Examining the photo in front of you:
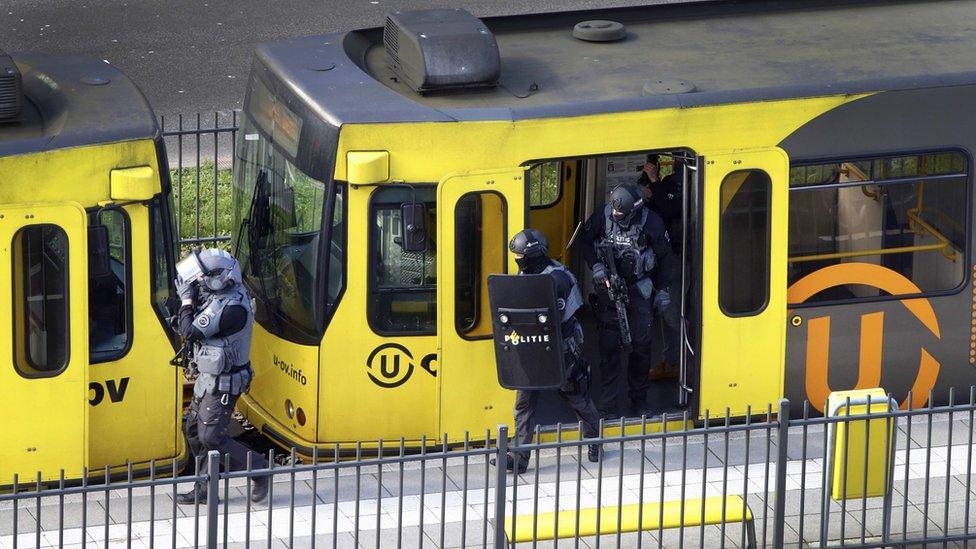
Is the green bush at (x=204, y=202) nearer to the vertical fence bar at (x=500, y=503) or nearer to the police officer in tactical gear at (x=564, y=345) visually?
the police officer in tactical gear at (x=564, y=345)

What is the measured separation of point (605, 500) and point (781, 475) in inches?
55.0

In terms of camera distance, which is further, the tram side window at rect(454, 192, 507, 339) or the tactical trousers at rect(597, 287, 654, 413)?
the tactical trousers at rect(597, 287, 654, 413)

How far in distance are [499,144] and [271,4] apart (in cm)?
1193

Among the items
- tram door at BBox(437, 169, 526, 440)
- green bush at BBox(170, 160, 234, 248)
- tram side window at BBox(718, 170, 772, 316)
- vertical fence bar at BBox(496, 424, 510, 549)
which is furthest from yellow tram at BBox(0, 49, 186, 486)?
green bush at BBox(170, 160, 234, 248)

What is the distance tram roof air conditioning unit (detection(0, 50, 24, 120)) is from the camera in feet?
35.9

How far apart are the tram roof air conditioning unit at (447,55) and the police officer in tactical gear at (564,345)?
3.47ft

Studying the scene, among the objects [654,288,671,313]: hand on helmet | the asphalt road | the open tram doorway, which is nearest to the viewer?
the open tram doorway

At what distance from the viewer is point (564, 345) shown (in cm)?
1148

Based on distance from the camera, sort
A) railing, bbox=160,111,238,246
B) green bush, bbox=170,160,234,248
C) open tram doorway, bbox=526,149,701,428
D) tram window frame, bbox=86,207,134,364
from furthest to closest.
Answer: green bush, bbox=170,160,234,248
railing, bbox=160,111,238,246
open tram doorway, bbox=526,149,701,428
tram window frame, bbox=86,207,134,364

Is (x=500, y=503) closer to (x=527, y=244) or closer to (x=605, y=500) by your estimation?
(x=605, y=500)

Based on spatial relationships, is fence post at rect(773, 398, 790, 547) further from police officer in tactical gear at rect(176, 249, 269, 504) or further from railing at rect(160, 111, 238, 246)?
railing at rect(160, 111, 238, 246)

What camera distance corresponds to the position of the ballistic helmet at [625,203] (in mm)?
11711

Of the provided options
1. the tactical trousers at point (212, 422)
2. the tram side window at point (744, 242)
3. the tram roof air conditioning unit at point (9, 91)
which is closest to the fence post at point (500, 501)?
the tactical trousers at point (212, 422)

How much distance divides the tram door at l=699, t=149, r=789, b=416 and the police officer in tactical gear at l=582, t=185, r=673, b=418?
14.4 inches
